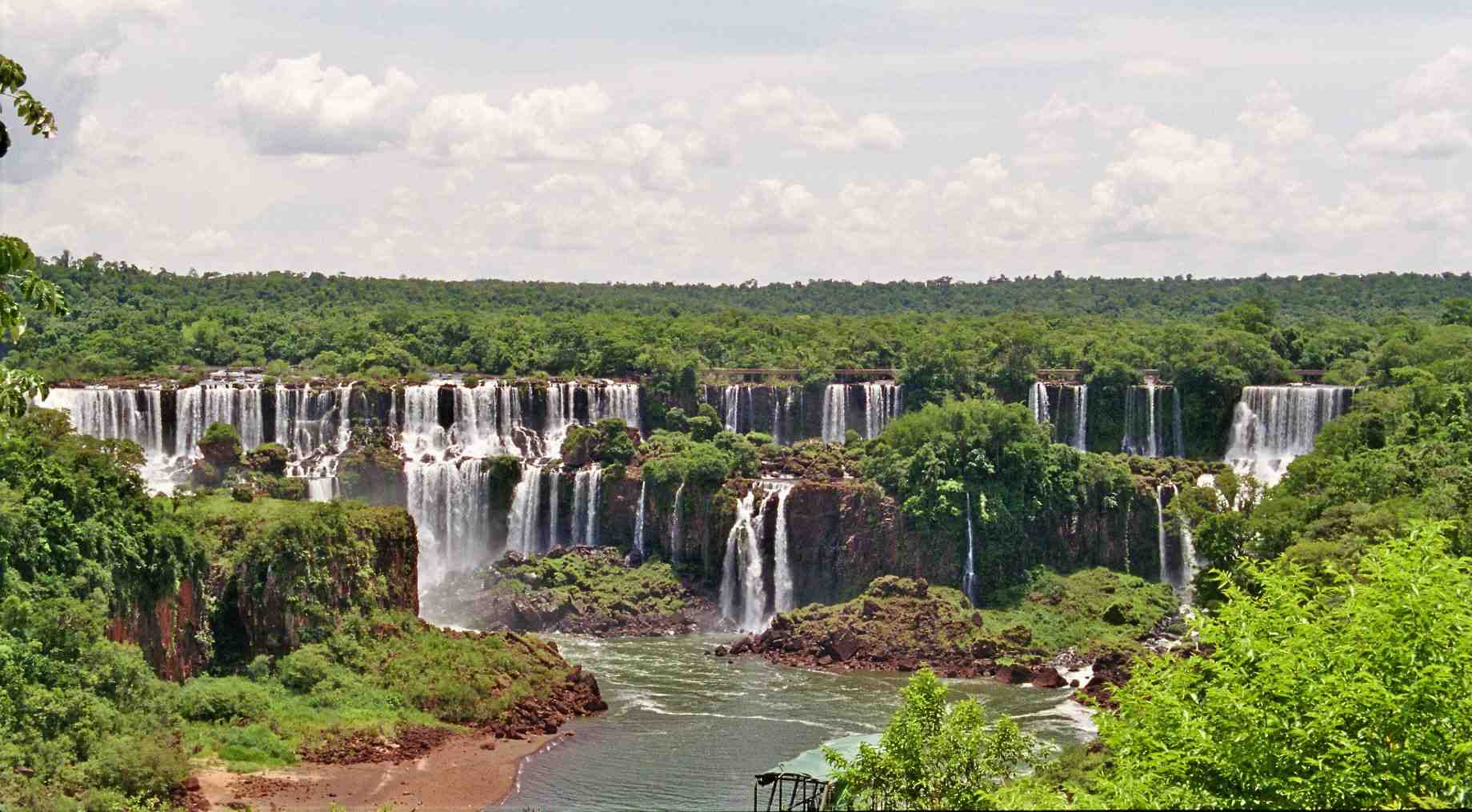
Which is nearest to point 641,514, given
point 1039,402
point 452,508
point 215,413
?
point 452,508

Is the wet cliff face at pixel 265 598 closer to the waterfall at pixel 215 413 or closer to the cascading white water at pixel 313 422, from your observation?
the cascading white water at pixel 313 422

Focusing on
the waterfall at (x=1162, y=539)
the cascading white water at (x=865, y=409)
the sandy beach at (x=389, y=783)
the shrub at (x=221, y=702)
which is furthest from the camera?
the cascading white water at (x=865, y=409)

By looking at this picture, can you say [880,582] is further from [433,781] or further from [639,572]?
[433,781]

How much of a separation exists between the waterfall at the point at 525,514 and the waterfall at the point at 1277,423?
30.3 m

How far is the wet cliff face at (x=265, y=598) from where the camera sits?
156ft

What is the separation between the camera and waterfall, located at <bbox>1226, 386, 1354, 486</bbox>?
257ft

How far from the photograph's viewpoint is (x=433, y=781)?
44.6 metres

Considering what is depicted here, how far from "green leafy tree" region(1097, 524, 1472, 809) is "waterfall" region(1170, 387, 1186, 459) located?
2292 inches

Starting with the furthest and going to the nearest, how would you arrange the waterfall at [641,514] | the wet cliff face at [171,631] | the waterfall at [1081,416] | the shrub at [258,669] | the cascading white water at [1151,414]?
the waterfall at [1081,416]
the cascading white water at [1151,414]
the waterfall at [641,514]
the shrub at [258,669]
the wet cliff face at [171,631]

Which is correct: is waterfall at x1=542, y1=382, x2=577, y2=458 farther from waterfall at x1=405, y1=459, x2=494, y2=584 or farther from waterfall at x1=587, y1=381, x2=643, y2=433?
waterfall at x1=405, y1=459, x2=494, y2=584

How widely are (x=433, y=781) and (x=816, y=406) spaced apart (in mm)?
42838

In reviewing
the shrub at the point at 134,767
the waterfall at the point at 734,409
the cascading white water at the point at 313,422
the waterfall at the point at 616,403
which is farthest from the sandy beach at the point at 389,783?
the waterfall at the point at 734,409

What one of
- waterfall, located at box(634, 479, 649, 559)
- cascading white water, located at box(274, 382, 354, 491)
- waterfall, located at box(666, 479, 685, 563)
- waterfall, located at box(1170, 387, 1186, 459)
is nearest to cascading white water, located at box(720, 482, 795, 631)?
waterfall, located at box(666, 479, 685, 563)

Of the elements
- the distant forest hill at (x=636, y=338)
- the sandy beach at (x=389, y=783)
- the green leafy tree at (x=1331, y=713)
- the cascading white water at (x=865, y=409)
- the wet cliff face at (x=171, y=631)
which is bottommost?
the sandy beach at (x=389, y=783)
